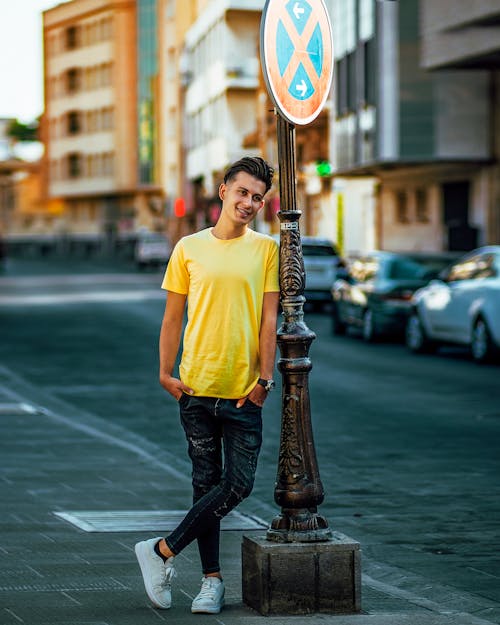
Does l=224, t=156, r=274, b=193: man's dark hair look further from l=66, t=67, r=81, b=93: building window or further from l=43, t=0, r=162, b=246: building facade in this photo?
l=66, t=67, r=81, b=93: building window

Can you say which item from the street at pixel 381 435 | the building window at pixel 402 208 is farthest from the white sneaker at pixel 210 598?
the building window at pixel 402 208

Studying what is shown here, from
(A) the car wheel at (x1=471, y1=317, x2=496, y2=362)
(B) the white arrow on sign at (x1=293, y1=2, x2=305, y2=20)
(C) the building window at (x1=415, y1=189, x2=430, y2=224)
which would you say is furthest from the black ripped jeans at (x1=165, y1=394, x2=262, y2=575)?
(C) the building window at (x1=415, y1=189, x2=430, y2=224)

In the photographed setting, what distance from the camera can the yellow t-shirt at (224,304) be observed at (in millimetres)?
6238

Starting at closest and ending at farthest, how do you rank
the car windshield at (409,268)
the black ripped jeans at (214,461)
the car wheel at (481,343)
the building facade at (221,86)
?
the black ripped jeans at (214,461) < the car wheel at (481,343) < the car windshield at (409,268) < the building facade at (221,86)

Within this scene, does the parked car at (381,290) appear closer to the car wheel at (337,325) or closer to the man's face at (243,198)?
the car wheel at (337,325)

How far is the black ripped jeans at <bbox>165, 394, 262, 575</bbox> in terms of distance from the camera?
20.6 ft

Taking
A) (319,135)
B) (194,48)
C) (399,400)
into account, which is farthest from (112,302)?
(194,48)

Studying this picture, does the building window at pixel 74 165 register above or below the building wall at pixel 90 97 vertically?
below

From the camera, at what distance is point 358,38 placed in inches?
1857

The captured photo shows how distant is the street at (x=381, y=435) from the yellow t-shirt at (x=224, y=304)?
3.51 feet

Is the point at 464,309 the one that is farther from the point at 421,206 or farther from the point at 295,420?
the point at 421,206

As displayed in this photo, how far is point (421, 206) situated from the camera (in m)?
46.9

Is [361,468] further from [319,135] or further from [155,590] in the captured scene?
[319,135]

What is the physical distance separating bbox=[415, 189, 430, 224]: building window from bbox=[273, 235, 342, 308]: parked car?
9.25 meters
